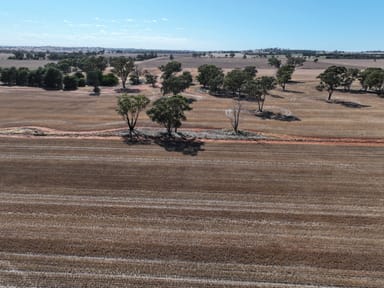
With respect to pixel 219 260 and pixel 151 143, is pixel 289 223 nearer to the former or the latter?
pixel 219 260

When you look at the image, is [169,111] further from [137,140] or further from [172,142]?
[137,140]

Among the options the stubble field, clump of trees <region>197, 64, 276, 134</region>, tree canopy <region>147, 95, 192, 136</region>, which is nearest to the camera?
the stubble field

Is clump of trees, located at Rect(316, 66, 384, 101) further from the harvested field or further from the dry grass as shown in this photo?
the harvested field

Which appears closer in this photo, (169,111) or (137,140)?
(169,111)

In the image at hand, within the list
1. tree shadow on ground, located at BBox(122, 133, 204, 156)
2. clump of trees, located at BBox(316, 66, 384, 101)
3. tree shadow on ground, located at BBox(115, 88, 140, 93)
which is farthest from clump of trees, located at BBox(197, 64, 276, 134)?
tree shadow on ground, located at BBox(115, 88, 140, 93)

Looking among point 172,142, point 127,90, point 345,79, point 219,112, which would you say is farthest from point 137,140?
point 345,79
